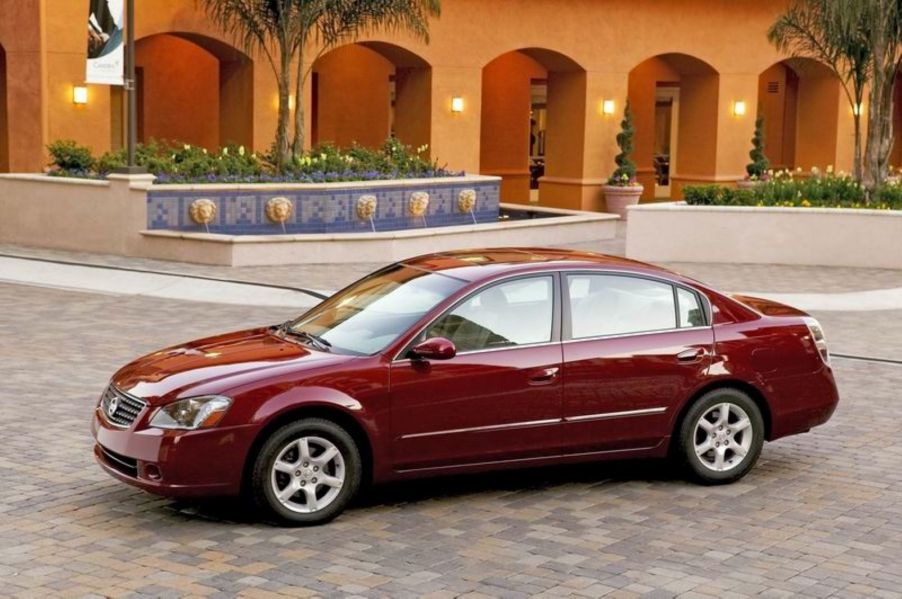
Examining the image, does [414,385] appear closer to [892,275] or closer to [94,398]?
[94,398]

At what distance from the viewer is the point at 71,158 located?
23609mm

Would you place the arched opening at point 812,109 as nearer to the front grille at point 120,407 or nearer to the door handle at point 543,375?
the door handle at point 543,375

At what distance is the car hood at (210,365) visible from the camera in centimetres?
786

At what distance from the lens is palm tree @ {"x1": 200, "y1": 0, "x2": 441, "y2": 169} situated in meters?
24.8

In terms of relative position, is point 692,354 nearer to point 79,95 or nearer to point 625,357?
point 625,357

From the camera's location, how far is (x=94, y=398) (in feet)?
37.3

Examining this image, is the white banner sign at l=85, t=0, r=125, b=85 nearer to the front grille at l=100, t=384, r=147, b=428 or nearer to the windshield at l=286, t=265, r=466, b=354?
the windshield at l=286, t=265, r=466, b=354

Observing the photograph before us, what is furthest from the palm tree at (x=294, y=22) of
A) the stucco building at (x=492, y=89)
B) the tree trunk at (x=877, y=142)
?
the tree trunk at (x=877, y=142)

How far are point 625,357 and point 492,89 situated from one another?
27.7 meters

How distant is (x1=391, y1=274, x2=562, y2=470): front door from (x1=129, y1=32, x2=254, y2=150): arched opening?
67.5 ft

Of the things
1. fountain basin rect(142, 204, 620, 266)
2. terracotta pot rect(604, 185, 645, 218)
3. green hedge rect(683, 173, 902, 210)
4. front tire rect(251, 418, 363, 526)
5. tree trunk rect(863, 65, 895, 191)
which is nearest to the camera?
front tire rect(251, 418, 363, 526)

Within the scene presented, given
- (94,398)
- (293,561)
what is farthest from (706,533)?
(94,398)

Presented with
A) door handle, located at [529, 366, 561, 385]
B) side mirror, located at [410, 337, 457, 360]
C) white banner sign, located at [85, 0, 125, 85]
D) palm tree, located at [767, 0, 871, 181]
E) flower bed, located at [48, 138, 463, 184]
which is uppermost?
palm tree, located at [767, 0, 871, 181]

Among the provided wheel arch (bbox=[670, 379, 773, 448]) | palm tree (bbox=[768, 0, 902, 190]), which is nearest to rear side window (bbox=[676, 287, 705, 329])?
wheel arch (bbox=[670, 379, 773, 448])
